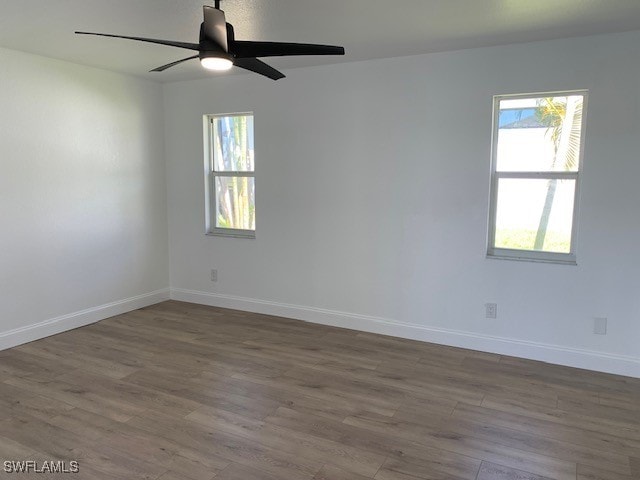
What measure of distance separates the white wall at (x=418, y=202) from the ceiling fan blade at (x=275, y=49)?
6.02ft

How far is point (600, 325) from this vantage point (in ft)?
11.3

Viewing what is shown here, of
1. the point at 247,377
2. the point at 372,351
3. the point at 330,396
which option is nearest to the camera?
the point at 330,396

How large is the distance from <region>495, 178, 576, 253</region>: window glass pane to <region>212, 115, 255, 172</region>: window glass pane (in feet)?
8.29

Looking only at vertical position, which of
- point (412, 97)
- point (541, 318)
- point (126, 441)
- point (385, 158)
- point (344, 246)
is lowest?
point (126, 441)

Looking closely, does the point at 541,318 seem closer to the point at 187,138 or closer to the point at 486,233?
the point at 486,233

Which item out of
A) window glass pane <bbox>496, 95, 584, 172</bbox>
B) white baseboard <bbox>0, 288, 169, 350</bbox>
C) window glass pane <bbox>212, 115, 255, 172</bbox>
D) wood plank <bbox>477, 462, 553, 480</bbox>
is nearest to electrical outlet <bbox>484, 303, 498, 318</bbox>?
window glass pane <bbox>496, 95, 584, 172</bbox>

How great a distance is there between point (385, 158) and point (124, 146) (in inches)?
107

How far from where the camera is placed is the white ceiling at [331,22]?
2684 millimetres

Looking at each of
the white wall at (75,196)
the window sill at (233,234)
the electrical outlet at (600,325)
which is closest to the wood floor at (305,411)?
the electrical outlet at (600,325)

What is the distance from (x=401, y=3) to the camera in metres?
2.67

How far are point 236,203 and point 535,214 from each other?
2989 mm

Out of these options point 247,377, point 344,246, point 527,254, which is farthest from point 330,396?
point 527,254

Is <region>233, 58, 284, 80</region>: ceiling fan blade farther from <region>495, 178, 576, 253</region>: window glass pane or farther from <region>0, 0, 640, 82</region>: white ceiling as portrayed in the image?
<region>495, 178, 576, 253</region>: window glass pane

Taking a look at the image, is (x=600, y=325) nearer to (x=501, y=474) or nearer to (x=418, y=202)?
(x=418, y=202)
